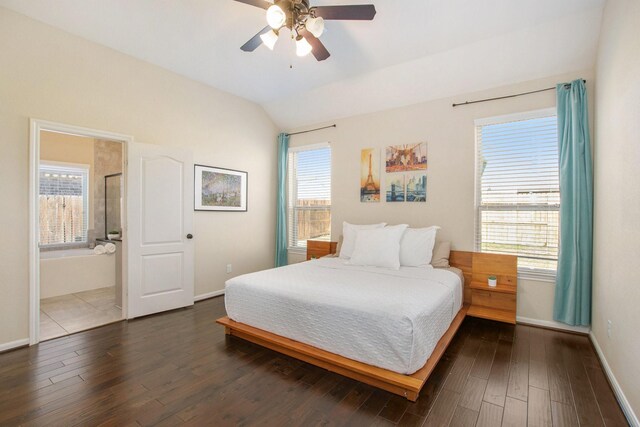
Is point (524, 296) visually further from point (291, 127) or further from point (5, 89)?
point (5, 89)

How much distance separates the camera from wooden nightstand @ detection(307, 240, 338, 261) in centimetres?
464

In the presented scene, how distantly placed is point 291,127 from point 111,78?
Answer: 103 inches

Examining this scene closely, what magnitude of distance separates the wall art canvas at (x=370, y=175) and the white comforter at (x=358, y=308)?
4.68ft

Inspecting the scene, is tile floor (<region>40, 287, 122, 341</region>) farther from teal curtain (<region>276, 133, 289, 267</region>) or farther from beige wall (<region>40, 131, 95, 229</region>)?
teal curtain (<region>276, 133, 289, 267</region>)

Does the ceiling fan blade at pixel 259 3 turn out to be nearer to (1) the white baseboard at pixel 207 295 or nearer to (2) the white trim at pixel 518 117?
(2) the white trim at pixel 518 117

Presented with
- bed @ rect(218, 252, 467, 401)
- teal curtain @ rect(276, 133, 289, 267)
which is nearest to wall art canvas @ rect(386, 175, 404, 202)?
bed @ rect(218, 252, 467, 401)

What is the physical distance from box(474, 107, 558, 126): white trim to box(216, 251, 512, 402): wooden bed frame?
2.23 meters

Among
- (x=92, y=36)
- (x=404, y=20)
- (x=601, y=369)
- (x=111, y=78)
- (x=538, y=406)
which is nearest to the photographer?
(x=538, y=406)

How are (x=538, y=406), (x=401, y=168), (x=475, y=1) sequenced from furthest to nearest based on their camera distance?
(x=401, y=168), (x=475, y=1), (x=538, y=406)

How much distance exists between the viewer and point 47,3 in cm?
262

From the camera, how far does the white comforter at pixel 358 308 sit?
6.61 ft

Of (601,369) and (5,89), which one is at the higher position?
(5,89)

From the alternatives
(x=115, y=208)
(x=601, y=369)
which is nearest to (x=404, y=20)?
(x=601, y=369)

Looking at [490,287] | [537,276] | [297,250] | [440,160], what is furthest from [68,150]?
[537,276]
